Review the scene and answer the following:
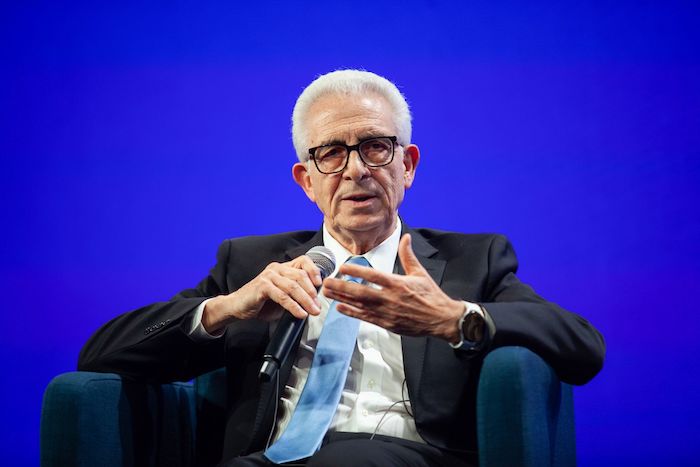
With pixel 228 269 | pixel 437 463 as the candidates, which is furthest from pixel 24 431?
pixel 437 463

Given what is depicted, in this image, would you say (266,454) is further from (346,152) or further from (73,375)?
(346,152)

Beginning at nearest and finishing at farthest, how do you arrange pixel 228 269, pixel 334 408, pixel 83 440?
pixel 83 440 < pixel 334 408 < pixel 228 269

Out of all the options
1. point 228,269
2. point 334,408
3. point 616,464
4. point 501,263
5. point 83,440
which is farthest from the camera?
point 616,464

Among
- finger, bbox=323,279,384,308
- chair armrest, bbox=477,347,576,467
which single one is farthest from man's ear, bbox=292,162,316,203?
chair armrest, bbox=477,347,576,467

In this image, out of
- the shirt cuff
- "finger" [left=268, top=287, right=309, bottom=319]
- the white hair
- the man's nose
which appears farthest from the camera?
the white hair

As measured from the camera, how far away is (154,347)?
1.98 m

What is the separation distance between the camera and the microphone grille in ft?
6.20

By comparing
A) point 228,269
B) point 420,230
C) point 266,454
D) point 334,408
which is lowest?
point 266,454

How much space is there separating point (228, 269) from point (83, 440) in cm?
67

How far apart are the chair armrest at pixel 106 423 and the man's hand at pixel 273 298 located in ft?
0.80

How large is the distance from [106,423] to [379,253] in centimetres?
83

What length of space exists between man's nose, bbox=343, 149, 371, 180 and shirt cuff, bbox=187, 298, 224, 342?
501 mm

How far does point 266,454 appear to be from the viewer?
5.87 ft

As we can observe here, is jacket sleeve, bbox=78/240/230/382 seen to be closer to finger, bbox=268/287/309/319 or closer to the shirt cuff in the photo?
the shirt cuff
